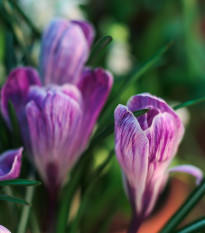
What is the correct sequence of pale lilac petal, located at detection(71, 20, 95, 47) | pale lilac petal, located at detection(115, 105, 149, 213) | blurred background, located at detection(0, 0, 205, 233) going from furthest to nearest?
blurred background, located at detection(0, 0, 205, 233) → pale lilac petal, located at detection(71, 20, 95, 47) → pale lilac petal, located at detection(115, 105, 149, 213)

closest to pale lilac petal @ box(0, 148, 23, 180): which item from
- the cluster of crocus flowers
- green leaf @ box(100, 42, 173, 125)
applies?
the cluster of crocus flowers

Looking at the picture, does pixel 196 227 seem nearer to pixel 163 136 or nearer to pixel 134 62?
pixel 163 136

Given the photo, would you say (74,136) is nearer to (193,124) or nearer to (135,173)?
(135,173)

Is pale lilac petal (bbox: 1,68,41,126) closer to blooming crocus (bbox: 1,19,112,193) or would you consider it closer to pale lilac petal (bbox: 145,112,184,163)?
blooming crocus (bbox: 1,19,112,193)

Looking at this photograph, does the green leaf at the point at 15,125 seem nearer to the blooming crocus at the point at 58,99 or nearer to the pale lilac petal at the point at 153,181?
the blooming crocus at the point at 58,99

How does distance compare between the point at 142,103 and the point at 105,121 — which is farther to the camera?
the point at 105,121

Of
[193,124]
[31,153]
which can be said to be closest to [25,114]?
[31,153]

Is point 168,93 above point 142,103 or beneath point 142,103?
beneath
